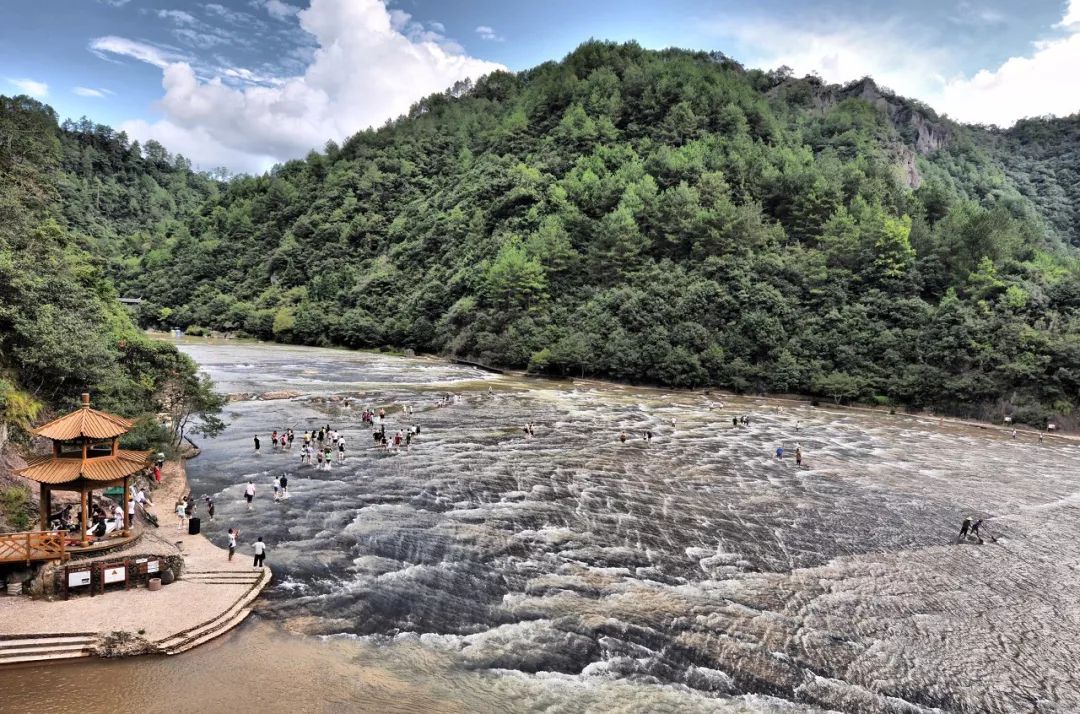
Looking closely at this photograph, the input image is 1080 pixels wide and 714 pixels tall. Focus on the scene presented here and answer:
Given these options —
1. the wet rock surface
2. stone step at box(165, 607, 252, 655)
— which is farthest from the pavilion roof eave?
stone step at box(165, 607, 252, 655)

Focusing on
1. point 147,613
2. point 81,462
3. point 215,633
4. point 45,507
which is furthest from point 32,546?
point 215,633

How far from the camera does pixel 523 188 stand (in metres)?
Answer: 117

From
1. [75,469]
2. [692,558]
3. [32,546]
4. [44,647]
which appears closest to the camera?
[44,647]

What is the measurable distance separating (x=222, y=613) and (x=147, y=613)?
1.89m

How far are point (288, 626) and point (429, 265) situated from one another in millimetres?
109440

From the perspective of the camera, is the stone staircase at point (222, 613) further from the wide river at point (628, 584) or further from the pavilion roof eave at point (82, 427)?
the pavilion roof eave at point (82, 427)

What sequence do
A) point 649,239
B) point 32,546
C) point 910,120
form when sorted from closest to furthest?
point 32,546 → point 649,239 → point 910,120

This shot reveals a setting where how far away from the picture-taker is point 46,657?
14.7 m

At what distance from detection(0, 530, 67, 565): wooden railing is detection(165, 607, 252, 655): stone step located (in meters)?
5.50

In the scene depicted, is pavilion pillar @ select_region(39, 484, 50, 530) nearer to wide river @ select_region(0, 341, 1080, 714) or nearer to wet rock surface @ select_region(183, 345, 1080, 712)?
wide river @ select_region(0, 341, 1080, 714)

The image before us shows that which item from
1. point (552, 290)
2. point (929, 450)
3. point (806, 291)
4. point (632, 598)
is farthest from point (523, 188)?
point (632, 598)

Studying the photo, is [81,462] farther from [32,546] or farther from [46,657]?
[46,657]

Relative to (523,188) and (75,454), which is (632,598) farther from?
(523,188)

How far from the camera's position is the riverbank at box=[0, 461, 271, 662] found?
49.4 feet
